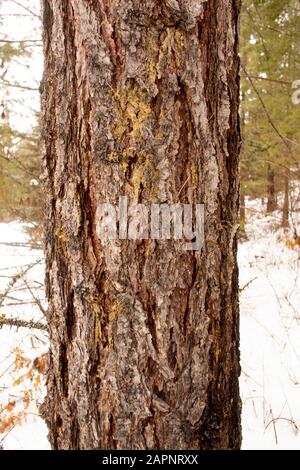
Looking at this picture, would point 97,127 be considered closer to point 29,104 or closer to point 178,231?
point 178,231

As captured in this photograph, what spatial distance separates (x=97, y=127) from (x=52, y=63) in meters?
0.26

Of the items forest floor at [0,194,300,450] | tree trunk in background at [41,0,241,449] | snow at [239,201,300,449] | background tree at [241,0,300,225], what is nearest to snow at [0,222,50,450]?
forest floor at [0,194,300,450]

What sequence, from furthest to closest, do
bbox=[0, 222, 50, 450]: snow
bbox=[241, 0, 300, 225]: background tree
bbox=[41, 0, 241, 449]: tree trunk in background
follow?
bbox=[241, 0, 300, 225]: background tree < bbox=[0, 222, 50, 450]: snow < bbox=[41, 0, 241, 449]: tree trunk in background

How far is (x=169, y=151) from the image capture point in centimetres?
116

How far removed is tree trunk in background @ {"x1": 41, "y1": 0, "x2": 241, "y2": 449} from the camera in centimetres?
113

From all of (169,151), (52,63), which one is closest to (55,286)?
(169,151)

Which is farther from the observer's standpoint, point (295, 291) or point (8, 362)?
point (295, 291)

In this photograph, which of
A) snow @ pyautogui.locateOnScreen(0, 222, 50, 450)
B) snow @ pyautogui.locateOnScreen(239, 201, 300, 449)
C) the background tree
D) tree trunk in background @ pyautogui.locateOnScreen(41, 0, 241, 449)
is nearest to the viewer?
tree trunk in background @ pyautogui.locateOnScreen(41, 0, 241, 449)

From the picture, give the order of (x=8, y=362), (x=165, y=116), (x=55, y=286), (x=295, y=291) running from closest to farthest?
(x=165, y=116) < (x=55, y=286) < (x=8, y=362) < (x=295, y=291)
